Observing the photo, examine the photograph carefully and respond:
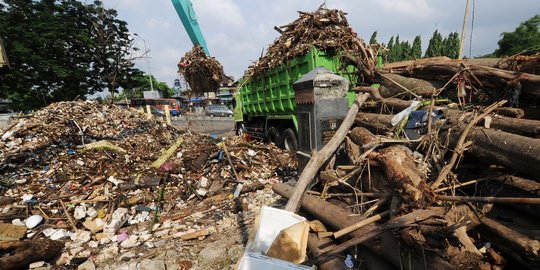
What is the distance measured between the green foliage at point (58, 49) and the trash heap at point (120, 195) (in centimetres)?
1440

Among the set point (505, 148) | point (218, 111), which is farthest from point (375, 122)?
point (218, 111)

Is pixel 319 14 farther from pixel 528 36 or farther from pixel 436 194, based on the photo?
pixel 528 36

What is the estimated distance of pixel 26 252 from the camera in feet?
11.3

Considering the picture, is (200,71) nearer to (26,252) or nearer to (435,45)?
(26,252)

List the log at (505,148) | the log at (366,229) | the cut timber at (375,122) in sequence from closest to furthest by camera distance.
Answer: the log at (366,229) < the log at (505,148) < the cut timber at (375,122)

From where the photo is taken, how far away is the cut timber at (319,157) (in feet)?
11.4

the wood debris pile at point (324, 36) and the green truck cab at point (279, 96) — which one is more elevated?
the wood debris pile at point (324, 36)

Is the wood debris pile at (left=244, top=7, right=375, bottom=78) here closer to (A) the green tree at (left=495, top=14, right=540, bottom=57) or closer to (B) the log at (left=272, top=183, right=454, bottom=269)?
(B) the log at (left=272, top=183, right=454, bottom=269)

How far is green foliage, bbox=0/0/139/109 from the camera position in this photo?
19844 millimetres

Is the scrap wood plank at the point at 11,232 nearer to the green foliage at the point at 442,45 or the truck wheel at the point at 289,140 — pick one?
the truck wheel at the point at 289,140

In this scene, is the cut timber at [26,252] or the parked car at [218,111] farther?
the parked car at [218,111]

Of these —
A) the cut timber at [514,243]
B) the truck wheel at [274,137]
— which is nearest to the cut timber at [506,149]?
the cut timber at [514,243]

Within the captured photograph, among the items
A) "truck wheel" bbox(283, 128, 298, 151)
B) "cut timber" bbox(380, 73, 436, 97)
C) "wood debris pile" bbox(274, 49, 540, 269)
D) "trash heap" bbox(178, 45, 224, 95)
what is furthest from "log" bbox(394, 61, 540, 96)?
"trash heap" bbox(178, 45, 224, 95)

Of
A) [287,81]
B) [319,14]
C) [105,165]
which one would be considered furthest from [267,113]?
[105,165]
